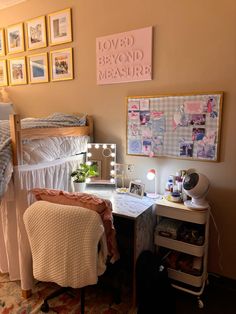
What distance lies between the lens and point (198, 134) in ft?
6.23

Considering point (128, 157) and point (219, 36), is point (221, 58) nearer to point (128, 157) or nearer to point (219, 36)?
point (219, 36)

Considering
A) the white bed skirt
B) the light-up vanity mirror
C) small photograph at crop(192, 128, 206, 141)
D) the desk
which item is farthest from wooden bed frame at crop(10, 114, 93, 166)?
small photograph at crop(192, 128, 206, 141)

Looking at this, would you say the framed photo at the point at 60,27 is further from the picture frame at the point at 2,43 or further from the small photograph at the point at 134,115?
the small photograph at the point at 134,115

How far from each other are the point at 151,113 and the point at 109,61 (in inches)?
25.8

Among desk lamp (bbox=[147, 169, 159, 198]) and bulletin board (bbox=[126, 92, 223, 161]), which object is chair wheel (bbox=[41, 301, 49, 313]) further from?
bulletin board (bbox=[126, 92, 223, 161])

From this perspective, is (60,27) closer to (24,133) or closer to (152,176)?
(24,133)

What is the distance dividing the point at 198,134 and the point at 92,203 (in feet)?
3.42

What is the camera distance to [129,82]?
7.17ft

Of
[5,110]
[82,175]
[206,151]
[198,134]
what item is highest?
[5,110]

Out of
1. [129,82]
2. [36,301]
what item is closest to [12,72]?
[129,82]

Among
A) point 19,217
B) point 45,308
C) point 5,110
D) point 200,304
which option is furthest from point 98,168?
point 5,110

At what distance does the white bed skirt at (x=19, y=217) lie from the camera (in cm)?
173

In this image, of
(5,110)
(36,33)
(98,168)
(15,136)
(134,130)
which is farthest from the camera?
(5,110)

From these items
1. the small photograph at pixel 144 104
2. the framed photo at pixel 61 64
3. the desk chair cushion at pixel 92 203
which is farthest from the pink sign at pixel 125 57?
the desk chair cushion at pixel 92 203
